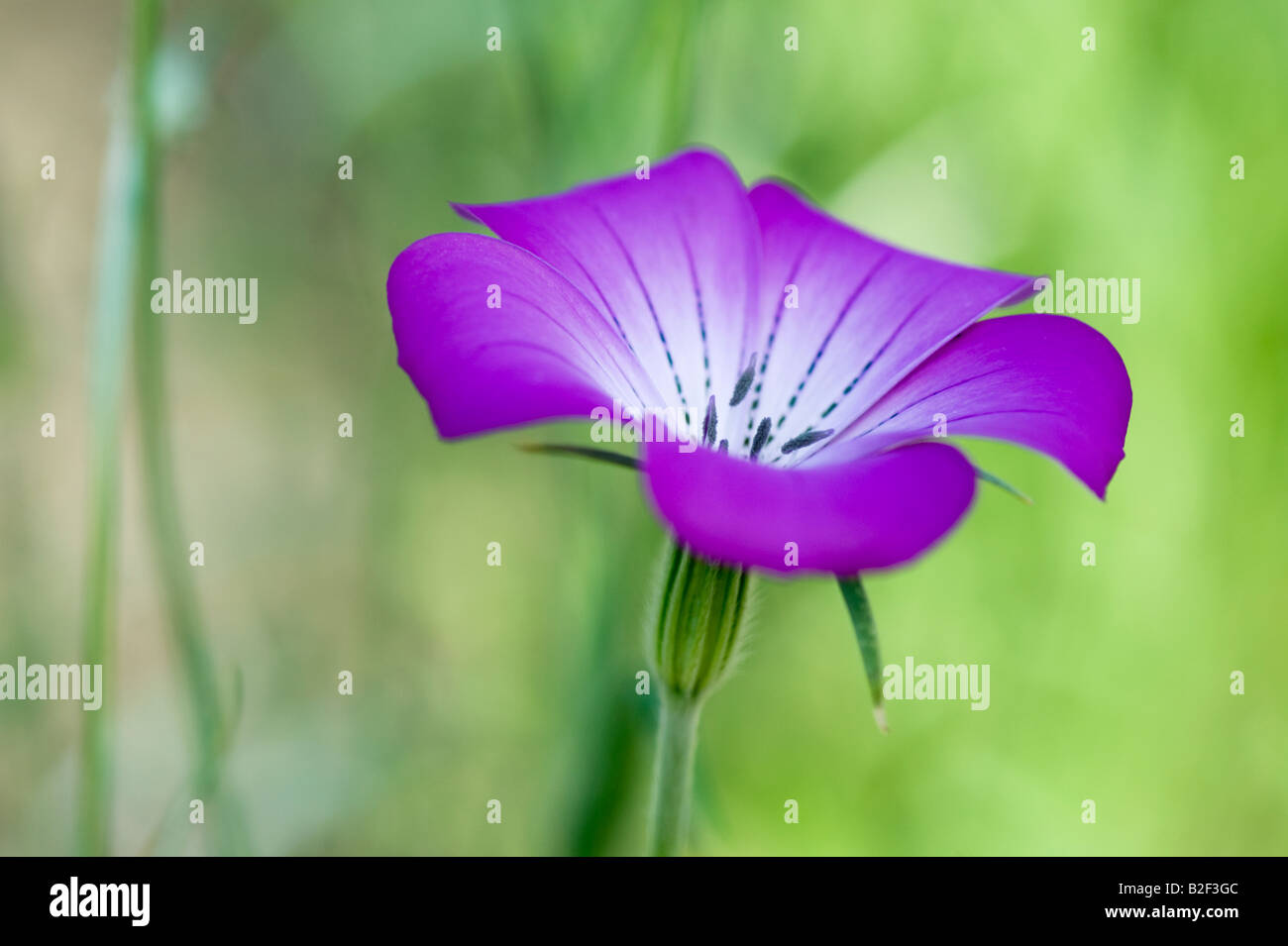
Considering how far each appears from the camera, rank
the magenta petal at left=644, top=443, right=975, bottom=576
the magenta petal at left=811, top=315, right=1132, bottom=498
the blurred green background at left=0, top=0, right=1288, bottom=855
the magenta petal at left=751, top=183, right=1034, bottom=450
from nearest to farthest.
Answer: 1. the magenta petal at left=644, top=443, right=975, bottom=576
2. the magenta petal at left=811, top=315, right=1132, bottom=498
3. the magenta petal at left=751, top=183, right=1034, bottom=450
4. the blurred green background at left=0, top=0, right=1288, bottom=855

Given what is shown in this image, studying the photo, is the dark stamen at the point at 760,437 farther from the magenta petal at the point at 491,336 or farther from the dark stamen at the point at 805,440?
the magenta petal at the point at 491,336

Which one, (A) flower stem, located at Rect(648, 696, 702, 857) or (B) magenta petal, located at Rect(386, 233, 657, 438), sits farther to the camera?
(A) flower stem, located at Rect(648, 696, 702, 857)

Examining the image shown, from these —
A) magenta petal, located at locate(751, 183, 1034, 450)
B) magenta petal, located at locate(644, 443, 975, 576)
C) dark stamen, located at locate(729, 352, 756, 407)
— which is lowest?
magenta petal, located at locate(644, 443, 975, 576)

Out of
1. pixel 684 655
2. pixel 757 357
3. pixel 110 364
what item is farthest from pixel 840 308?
pixel 110 364

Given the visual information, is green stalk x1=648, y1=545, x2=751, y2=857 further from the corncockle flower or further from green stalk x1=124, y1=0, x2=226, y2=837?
green stalk x1=124, y1=0, x2=226, y2=837

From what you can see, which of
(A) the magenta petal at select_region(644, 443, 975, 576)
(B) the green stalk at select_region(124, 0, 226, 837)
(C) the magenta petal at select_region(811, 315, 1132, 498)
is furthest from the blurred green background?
(A) the magenta petal at select_region(644, 443, 975, 576)

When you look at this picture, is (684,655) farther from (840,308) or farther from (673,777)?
(840,308)
